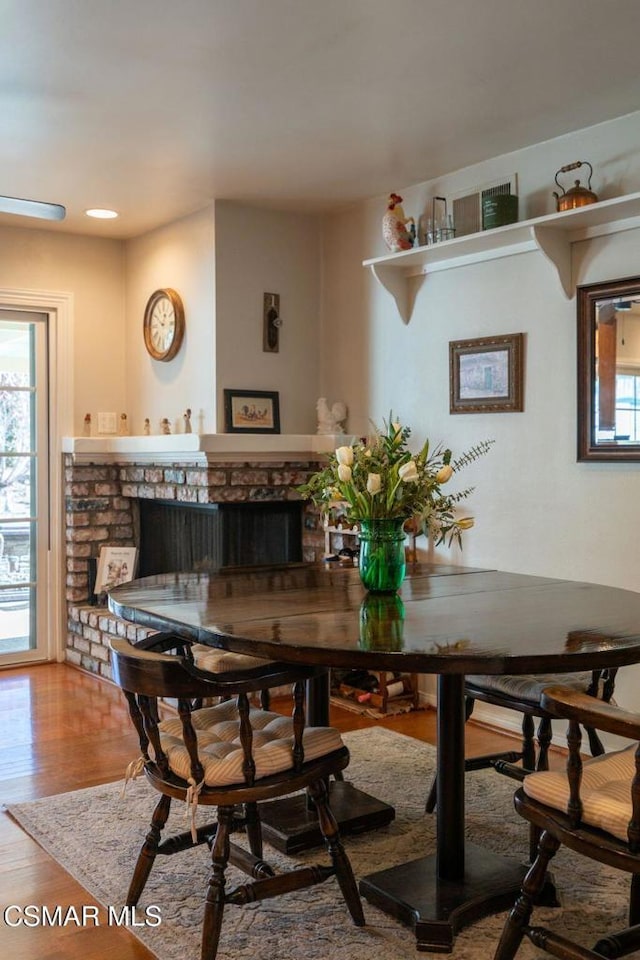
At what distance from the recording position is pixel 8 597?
18.0 ft

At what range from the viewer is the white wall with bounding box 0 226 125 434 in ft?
17.6

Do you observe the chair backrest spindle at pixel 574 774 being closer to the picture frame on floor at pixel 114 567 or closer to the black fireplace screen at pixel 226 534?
the black fireplace screen at pixel 226 534

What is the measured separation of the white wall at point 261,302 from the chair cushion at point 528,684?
2350 mm

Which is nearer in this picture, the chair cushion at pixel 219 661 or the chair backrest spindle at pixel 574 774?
the chair backrest spindle at pixel 574 774

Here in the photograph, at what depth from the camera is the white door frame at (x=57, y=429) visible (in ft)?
18.1

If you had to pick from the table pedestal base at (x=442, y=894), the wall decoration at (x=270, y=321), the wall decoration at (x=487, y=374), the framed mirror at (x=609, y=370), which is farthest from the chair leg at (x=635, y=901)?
the wall decoration at (x=270, y=321)

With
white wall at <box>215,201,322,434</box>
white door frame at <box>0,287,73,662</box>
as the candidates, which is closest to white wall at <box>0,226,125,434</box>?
white door frame at <box>0,287,73,662</box>

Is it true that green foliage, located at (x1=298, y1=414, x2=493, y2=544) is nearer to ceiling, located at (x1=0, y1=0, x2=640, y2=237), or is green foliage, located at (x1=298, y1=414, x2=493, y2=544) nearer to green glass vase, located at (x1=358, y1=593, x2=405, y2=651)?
green glass vase, located at (x1=358, y1=593, x2=405, y2=651)

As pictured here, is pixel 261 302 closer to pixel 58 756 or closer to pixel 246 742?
pixel 58 756

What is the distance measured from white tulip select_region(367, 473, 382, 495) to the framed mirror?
1344 mm

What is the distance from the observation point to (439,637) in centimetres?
216

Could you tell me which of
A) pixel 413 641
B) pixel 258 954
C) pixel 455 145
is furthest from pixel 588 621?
pixel 455 145

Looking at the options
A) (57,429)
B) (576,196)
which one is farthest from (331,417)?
(576,196)

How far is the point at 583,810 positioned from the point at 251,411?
328 cm
